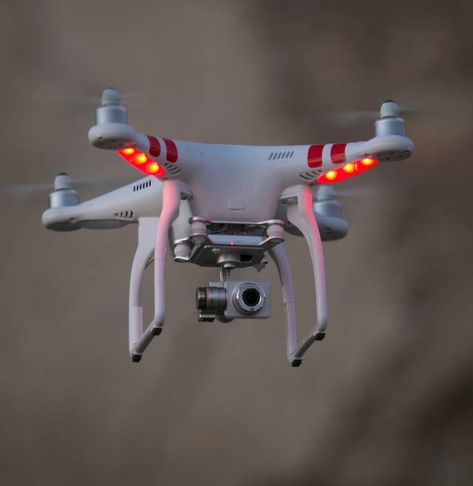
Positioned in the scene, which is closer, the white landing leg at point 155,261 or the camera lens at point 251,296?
the white landing leg at point 155,261

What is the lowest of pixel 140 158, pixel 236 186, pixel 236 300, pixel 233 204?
pixel 236 300

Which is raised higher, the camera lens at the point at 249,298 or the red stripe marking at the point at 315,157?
the red stripe marking at the point at 315,157

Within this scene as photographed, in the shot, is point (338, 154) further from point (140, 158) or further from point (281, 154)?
point (140, 158)

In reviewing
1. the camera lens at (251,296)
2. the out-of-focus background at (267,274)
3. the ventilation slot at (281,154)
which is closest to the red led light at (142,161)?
the ventilation slot at (281,154)

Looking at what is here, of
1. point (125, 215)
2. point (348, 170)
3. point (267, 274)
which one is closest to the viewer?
point (348, 170)

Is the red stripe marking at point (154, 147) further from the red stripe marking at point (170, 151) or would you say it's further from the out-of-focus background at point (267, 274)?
the out-of-focus background at point (267, 274)

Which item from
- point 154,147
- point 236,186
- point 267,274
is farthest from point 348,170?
point 267,274

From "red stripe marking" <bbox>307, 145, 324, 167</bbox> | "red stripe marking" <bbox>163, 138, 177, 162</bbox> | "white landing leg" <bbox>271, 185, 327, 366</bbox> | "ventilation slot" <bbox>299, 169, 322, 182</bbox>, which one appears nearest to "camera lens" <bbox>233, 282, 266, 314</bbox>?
"white landing leg" <bbox>271, 185, 327, 366</bbox>

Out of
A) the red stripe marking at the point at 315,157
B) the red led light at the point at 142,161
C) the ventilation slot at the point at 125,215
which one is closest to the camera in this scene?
the red led light at the point at 142,161
